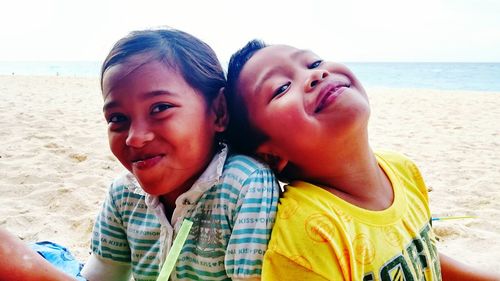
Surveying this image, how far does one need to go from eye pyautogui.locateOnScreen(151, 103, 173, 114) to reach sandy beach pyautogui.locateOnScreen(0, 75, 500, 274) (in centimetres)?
128

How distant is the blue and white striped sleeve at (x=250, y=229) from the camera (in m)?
0.99

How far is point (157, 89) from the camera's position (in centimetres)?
108

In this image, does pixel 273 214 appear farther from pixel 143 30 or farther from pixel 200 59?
pixel 143 30

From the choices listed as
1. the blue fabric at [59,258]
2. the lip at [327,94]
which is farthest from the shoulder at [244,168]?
the blue fabric at [59,258]

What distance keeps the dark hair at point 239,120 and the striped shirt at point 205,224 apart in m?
0.07

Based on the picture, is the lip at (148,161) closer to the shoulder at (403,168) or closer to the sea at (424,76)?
the shoulder at (403,168)

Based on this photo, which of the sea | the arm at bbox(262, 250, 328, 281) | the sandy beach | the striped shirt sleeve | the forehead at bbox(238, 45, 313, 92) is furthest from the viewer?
the sea

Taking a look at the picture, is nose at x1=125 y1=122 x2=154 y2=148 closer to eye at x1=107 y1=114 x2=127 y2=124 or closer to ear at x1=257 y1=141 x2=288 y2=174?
eye at x1=107 y1=114 x2=127 y2=124

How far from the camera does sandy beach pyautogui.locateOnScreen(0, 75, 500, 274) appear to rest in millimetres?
2309

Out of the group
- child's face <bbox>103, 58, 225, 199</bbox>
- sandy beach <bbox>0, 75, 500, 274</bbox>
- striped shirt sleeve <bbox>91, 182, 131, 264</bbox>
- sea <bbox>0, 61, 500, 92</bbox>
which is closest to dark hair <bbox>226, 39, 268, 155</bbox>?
child's face <bbox>103, 58, 225, 199</bbox>

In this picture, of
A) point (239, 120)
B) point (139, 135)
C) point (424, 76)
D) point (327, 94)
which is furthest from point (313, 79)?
point (424, 76)

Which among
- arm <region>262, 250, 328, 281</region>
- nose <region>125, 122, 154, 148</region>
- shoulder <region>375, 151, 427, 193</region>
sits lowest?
shoulder <region>375, 151, 427, 193</region>

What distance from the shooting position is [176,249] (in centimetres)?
109

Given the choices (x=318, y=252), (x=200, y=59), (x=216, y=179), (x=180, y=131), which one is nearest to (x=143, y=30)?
(x=200, y=59)
